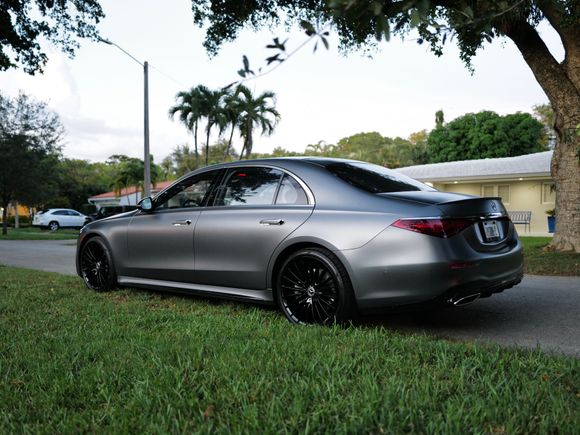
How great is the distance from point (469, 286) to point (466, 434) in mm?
1937

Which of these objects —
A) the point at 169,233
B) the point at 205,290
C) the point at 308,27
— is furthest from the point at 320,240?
the point at 308,27

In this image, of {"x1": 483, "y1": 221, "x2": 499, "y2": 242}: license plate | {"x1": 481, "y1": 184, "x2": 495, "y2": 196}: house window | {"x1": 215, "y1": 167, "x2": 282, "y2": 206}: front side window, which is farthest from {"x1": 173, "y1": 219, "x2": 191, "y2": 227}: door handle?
{"x1": 481, "y1": 184, "x2": 495, "y2": 196}: house window

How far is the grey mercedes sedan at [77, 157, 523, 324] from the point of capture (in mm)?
4145

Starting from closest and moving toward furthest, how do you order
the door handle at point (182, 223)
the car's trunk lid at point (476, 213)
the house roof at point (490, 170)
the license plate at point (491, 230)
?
the car's trunk lid at point (476, 213) → the license plate at point (491, 230) → the door handle at point (182, 223) → the house roof at point (490, 170)

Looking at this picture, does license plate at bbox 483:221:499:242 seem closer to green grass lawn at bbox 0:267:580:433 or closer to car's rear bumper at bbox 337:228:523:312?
car's rear bumper at bbox 337:228:523:312

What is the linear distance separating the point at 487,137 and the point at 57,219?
33.7 m

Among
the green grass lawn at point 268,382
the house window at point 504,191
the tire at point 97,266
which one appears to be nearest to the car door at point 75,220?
the house window at point 504,191

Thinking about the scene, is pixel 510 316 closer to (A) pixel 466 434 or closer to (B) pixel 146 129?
(A) pixel 466 434

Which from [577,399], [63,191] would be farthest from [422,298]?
[63,191]

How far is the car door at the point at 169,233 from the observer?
222 inches

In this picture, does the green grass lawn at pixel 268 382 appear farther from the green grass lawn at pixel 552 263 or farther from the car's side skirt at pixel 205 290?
the green grass lawn at pixel 552 263

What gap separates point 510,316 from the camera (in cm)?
529

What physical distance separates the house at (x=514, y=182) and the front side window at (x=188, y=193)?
2010 cm

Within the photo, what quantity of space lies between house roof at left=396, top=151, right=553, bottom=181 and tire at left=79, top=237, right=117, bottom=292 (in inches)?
795
